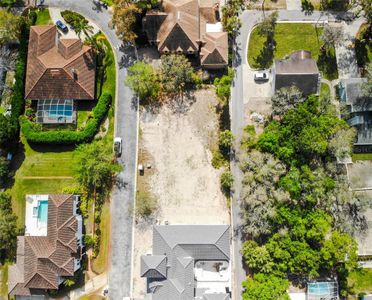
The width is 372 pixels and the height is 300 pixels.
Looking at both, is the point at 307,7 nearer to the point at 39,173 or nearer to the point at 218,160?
the point at 218,160

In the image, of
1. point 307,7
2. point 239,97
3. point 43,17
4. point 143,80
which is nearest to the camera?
point 143,80

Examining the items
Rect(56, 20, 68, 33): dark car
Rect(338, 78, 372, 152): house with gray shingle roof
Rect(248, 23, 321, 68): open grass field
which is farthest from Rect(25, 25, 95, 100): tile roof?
Rect(338, 78, 372, 152): house with gray shingle roof

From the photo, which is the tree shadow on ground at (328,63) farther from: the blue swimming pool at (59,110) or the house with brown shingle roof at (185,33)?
the blue swimming pool at (59,110)

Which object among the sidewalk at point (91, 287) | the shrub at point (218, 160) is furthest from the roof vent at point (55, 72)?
the sidewalk at point (91, 287)

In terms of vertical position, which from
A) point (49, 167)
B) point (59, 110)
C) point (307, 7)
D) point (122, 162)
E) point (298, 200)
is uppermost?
point (307, 7)

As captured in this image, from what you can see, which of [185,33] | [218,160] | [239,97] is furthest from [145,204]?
[185,33]

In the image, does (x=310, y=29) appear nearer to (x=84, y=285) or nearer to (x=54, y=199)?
(x=54, y=199)

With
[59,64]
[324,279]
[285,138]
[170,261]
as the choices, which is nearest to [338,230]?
[324,279]
